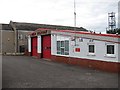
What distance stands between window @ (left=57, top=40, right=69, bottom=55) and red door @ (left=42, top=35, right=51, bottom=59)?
8.38 feet

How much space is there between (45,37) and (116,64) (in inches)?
556

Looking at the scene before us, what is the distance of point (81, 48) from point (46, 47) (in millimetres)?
8527

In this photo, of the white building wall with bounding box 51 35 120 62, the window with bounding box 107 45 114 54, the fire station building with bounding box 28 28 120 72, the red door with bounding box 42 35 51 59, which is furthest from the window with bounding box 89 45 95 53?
the red door with bounding box 42 35 51 59

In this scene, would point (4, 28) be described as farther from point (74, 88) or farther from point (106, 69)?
point (74, 88)

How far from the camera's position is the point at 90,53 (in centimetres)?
2152

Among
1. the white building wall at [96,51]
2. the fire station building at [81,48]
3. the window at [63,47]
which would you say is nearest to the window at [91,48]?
the fire station building at [81,48]

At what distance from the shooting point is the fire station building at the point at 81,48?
19216mm

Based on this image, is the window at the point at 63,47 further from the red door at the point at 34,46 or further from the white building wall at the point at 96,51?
the red door at the point at 34,46

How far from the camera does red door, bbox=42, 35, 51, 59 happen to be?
29.7m

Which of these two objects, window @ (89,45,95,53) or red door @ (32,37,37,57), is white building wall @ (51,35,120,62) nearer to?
window @ (89,45,95,53)

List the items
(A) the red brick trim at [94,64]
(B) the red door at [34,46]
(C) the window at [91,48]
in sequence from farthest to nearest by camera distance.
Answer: (B) the red door at [34,46], (C) the window at [91,48], (A) the red brick trim at [94,64]

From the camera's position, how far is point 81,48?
2289 centimetres

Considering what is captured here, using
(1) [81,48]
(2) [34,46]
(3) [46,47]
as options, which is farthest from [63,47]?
(2) [34,46]

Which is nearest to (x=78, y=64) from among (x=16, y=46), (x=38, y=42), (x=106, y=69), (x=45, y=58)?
(x=106, y=69)
